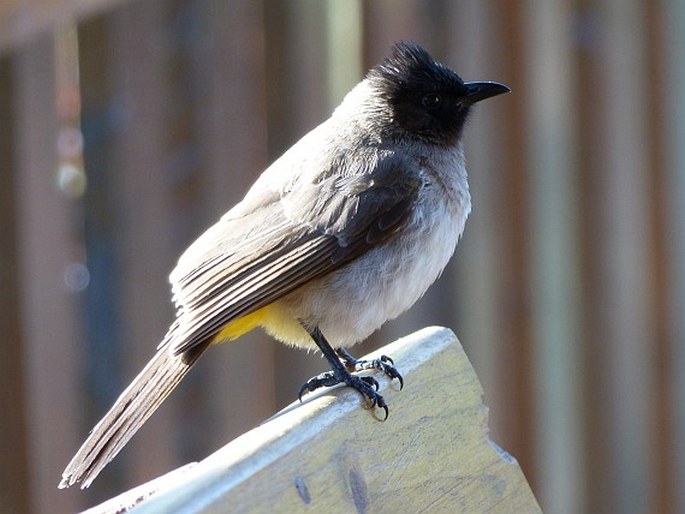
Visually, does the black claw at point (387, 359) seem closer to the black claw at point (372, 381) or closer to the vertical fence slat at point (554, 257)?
the black claw at point (372, 381)

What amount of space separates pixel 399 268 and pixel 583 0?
5.12 ft

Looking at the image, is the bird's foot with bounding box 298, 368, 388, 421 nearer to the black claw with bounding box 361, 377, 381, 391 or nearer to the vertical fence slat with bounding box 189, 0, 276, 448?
the black claw with bounding box 361, 377, 381, 391

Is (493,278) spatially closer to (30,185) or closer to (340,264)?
(340,264)

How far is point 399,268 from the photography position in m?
3.35

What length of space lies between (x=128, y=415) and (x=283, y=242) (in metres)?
0.60

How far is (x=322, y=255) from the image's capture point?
3.27 m

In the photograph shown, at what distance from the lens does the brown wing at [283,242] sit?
304cm

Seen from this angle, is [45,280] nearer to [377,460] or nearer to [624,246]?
[624,246]

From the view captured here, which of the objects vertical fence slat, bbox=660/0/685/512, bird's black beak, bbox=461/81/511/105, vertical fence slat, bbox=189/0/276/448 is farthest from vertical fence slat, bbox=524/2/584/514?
vertical fence slat, bbox=189/0/276/448

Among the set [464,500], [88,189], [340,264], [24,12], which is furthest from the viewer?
[88,189]

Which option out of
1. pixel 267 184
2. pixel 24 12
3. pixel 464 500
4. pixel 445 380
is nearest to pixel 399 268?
pixel 267 184

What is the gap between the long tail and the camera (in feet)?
9.46

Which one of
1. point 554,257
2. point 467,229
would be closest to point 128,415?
point 467,229

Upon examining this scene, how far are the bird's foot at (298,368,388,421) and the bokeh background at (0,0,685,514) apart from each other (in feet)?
3.84
